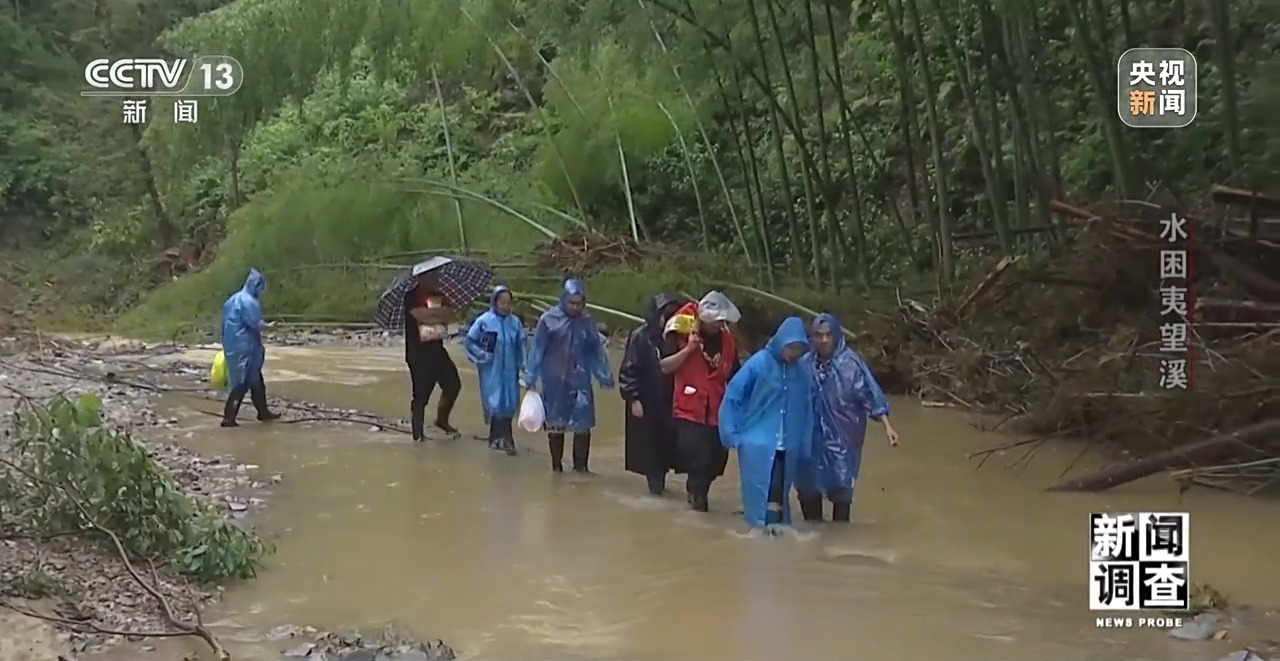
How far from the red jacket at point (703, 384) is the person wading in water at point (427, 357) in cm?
161

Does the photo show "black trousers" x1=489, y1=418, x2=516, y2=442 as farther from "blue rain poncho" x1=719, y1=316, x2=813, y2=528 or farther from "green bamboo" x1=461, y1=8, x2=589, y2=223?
"green bamboo" x1=461, y1=8, x2=589, y2=223

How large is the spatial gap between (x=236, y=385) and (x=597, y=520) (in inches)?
79.3

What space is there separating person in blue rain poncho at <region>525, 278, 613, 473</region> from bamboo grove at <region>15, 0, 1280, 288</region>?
100 centimetres

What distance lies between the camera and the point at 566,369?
6137mm

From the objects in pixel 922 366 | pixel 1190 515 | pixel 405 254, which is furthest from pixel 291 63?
pixel 1190 515

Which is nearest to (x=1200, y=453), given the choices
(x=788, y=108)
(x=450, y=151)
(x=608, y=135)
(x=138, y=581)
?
(x=138, y=581)

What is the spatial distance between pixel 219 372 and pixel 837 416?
2.75 m

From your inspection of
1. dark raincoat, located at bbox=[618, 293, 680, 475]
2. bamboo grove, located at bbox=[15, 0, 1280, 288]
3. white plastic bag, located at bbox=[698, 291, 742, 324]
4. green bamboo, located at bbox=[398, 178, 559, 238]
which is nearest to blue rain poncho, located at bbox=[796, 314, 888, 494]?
white plastic bag, located at bbox=[698, 291, 742, 324]

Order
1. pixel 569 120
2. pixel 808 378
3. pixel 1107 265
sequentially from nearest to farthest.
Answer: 1. pixel 808 378
2. pixel 1107 265
3. pixel 569 120

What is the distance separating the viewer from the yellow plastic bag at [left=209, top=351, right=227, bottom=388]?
619cm

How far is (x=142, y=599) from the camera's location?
3727 mm

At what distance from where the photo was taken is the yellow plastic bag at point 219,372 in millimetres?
6185

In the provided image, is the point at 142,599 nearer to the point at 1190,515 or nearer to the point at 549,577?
the point at 549,577

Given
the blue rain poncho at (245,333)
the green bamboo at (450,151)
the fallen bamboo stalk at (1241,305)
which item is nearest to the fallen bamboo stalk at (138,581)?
the blue rain poncho at (245,333)
